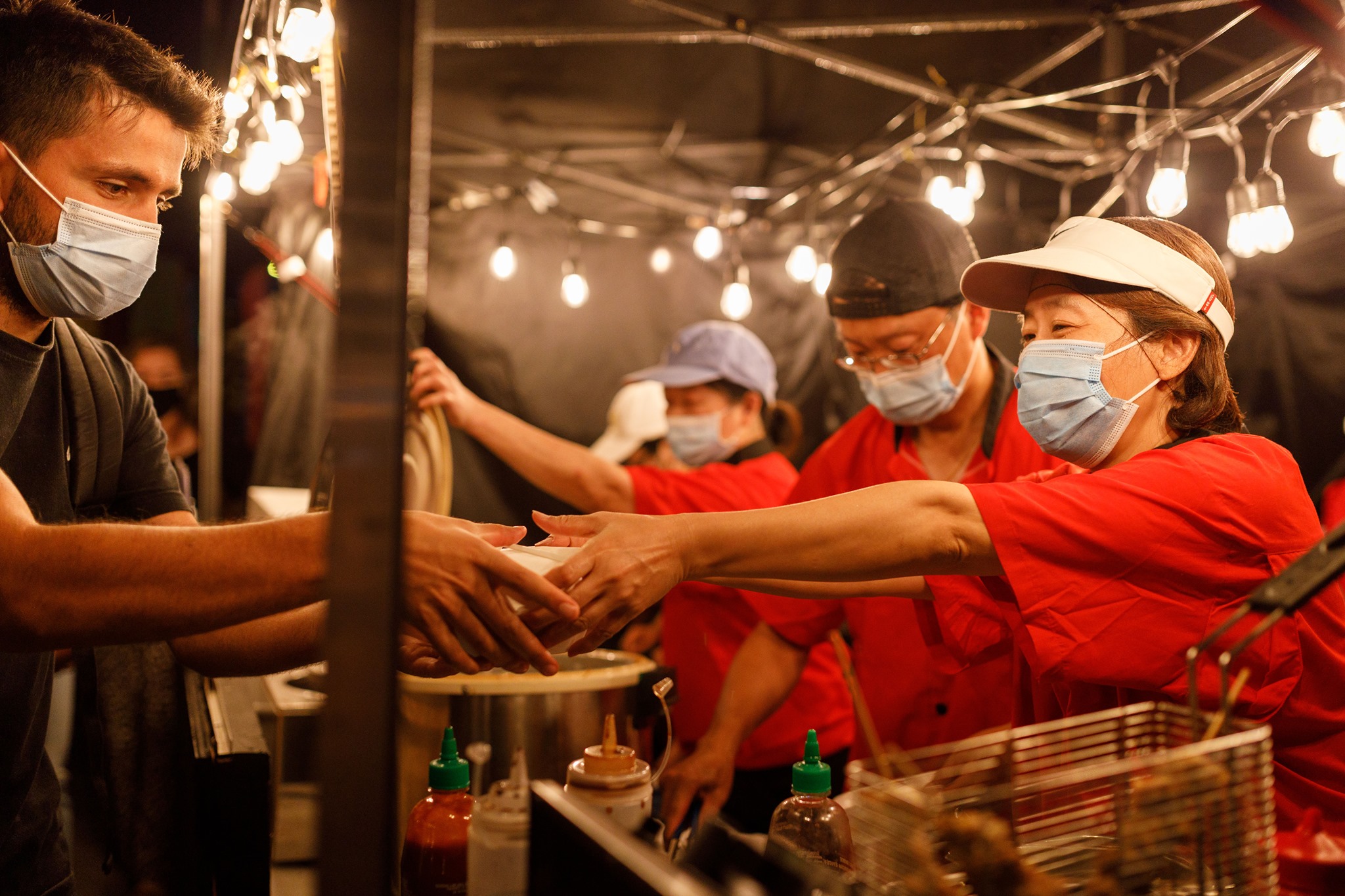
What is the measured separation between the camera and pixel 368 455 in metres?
0.74

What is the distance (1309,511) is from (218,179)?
2.53 m

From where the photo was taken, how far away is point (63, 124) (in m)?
1.41

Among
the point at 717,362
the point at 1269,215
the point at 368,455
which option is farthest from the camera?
the point at 717,362

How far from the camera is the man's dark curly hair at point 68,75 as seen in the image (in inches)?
54.8

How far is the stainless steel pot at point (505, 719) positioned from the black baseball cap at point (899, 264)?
109 centimetres

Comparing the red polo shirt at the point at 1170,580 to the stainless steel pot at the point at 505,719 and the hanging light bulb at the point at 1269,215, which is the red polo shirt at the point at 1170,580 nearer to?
the stainless steel pot at the point at 505,719

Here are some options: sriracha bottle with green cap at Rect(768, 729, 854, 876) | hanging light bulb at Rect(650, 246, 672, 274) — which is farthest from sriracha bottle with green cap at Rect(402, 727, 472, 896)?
hanging light bulb at Rect(650, 246, 672, 274)

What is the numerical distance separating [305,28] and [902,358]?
5.01 ft

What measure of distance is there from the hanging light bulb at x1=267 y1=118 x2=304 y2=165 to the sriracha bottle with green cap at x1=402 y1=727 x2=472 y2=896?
1.78 metres

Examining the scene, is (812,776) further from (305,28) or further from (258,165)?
(258,165)

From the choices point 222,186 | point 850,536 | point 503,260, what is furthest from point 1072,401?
point 503,260

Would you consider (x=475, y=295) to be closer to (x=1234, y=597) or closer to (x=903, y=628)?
(x=903, y=628)

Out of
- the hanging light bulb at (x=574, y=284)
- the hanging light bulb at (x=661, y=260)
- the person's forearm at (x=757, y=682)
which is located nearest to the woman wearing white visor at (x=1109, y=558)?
the person's forearm at (x=757, y=682)

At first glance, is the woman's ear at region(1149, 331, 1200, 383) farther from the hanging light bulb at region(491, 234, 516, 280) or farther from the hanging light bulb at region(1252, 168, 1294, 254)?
the hanging light bulb at region(491, 234, 516, 280)
